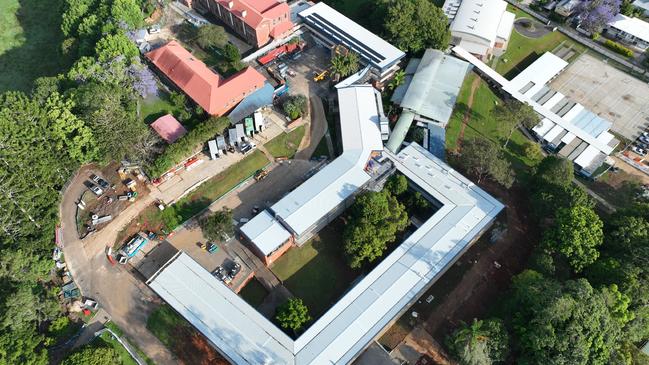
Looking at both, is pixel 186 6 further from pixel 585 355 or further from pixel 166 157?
pixel 585 355

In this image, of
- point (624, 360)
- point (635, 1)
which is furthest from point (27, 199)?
point (635, 1)

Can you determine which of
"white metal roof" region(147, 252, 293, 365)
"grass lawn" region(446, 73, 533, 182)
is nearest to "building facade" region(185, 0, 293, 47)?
"grass lawn" region(446, 73, 533, 182)

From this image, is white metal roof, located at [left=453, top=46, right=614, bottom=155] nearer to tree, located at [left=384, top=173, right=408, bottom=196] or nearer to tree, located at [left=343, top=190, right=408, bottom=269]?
tree, located at [left=384, top=173, right=408, bottom=196]

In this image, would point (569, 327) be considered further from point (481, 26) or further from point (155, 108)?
point (155, 108)

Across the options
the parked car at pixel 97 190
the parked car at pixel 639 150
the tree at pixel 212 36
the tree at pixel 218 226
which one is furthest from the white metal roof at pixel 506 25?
the parked car at pixel 97 190

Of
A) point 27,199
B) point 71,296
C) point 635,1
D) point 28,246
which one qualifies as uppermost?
point 635,1
